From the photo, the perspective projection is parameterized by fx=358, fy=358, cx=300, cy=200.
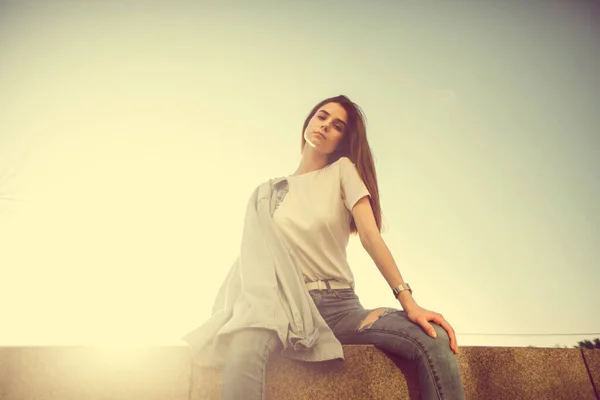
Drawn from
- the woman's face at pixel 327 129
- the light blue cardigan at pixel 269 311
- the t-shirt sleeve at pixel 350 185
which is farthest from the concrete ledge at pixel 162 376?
the woman's face at pixel 327 129

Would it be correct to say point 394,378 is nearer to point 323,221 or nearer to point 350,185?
point 323,221

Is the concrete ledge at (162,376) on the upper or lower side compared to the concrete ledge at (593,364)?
upper

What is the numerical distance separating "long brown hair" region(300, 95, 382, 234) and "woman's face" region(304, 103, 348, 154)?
53 mm

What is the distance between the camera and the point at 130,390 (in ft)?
7.61

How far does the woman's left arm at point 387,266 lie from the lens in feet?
6.75

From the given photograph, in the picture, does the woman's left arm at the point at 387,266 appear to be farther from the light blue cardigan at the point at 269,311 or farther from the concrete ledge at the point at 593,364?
the concrete ledge at the point at 593,364

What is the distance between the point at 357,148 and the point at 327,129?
0.38m

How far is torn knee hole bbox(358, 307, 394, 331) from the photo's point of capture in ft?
7.63

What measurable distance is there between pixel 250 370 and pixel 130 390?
0.96 metres

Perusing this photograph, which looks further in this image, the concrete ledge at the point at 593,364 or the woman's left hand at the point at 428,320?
the concrete ledge at the point at 593,364

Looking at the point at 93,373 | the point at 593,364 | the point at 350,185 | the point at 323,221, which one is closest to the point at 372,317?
the point at 323,221

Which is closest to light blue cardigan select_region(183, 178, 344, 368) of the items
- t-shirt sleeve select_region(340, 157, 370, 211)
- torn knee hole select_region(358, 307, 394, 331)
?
torn knee hole select_region(358, 307, 394, 331)

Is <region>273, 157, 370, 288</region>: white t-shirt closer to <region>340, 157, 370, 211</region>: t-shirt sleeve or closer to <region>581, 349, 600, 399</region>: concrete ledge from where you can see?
<region>340, 157, 370, 211</region>: t-shirt sleeve

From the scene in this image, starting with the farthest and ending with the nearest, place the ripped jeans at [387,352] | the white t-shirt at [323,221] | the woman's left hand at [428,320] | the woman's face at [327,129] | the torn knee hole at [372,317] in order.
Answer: the woman's face at [327,129] → the white t-shirt at [323,221] → the torn knee hole at [372,317] → the woman's left hand at [428,320] → the ripped jeans at [387,352]
